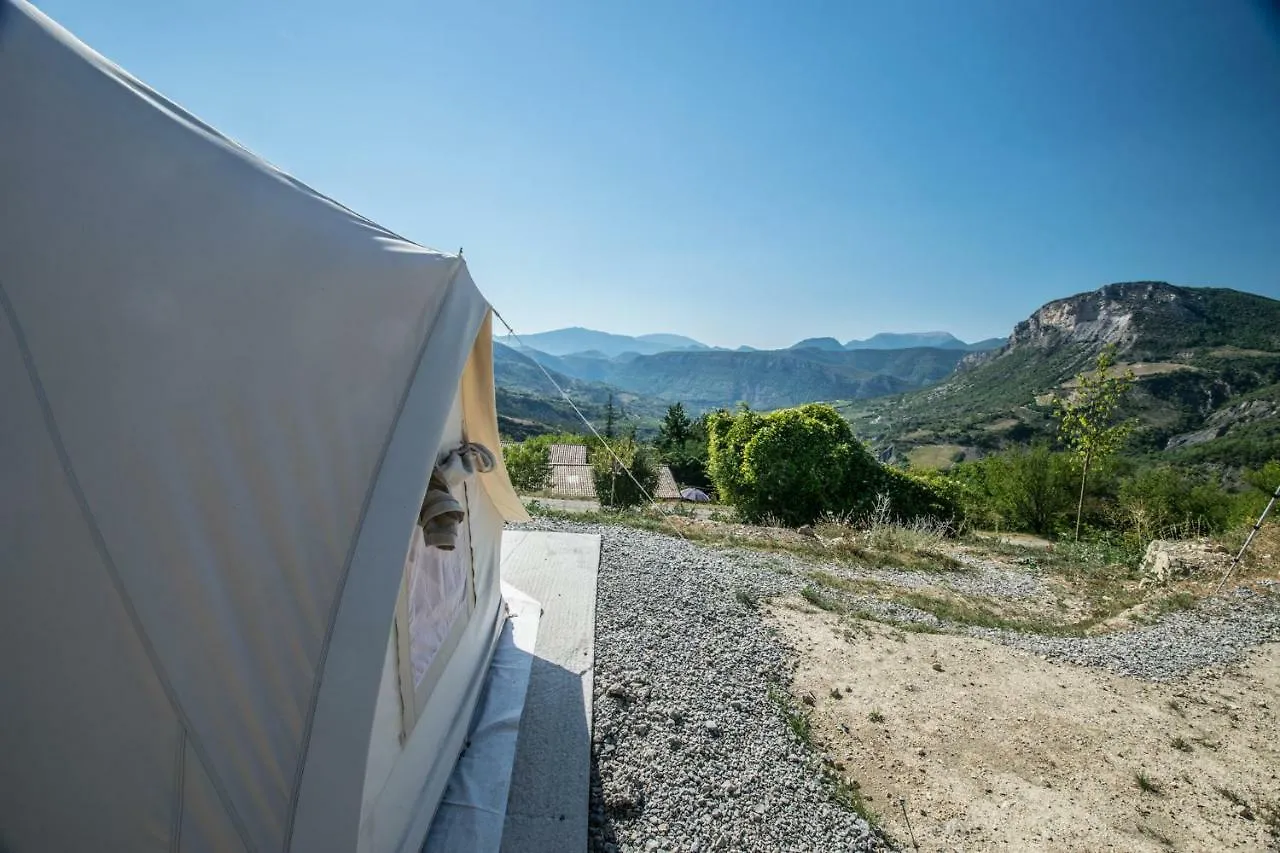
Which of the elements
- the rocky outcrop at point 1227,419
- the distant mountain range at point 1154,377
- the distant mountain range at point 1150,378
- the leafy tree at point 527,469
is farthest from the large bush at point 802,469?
the rocky outcrop at point 1227,419

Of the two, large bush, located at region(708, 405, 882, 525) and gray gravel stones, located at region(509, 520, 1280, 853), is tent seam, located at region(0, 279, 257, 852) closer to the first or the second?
gray gravel stones, located at region(509, 520, 1280, 853)

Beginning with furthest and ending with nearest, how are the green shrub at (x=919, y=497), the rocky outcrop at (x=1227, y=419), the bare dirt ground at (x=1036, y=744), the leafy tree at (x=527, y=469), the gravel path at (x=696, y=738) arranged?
the rocky outcrop at (x=1227, y=419), the leafy tree at (x=527, y=469), the green shrub at (x=919, y=497), the bare dirt ground at (x=1036, y=744), the gravel path at (x=696, y=738)

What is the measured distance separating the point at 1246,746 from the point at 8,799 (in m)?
6.93

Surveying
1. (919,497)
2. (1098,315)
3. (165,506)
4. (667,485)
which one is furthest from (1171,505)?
(1098,315)

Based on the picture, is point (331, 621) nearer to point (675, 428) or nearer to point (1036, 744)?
point (1036, 744)

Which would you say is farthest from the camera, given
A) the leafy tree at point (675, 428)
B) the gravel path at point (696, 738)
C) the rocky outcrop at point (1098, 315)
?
the rocky outcrop at point (1098, 315)

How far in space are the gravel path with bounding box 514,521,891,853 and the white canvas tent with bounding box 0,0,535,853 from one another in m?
1.93

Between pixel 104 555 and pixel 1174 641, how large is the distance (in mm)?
8539

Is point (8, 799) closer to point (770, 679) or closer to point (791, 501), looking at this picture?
point (770, 679)

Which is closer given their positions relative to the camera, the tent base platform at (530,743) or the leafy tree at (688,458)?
the tent base platform at (530,743)

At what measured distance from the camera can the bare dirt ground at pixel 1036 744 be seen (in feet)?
10.2

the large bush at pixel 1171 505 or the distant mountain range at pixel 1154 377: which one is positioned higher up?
the distant mountain range at pixel 1154 377

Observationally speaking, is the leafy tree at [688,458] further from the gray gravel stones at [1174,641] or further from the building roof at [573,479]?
the gray gravel stones at [1174,641]

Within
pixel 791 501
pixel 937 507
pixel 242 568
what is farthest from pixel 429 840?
pixel 937 507
